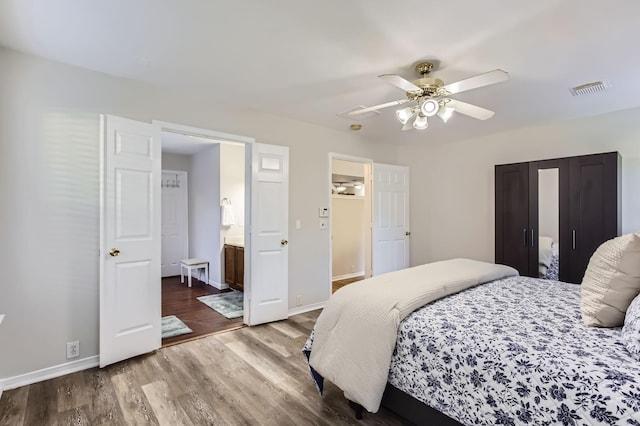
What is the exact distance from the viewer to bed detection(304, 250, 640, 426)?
1.16 m

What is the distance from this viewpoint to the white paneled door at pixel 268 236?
11.6ft

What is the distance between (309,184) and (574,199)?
9.57 ft

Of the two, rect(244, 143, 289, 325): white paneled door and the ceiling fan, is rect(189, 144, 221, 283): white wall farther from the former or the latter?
the ceiling fan

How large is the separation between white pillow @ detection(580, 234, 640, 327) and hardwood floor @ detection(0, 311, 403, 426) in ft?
4.12

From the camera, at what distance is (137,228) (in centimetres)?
276

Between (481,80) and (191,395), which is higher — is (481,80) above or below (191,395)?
above

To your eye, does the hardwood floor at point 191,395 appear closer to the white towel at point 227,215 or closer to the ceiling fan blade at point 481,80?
the ceiling fan blade at point 481,80

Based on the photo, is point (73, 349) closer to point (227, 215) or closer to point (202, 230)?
point (227, 215)

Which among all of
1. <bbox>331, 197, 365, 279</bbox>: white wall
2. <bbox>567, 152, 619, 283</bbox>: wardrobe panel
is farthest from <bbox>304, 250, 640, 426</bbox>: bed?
<bbox>331, 197, 365, 279</bbox>: white wall

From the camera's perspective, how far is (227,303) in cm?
440

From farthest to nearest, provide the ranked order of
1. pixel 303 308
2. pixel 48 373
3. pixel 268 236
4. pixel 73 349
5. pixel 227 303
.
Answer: pixel 227 303 → pixel 303 308 → pixel 268 236 → pixel 73 349 → pixel 48 373

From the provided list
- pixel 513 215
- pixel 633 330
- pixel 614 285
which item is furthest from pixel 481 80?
pixel 513 215

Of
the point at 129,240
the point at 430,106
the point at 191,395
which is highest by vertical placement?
the point at 430,106

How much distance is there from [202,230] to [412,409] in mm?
4984
